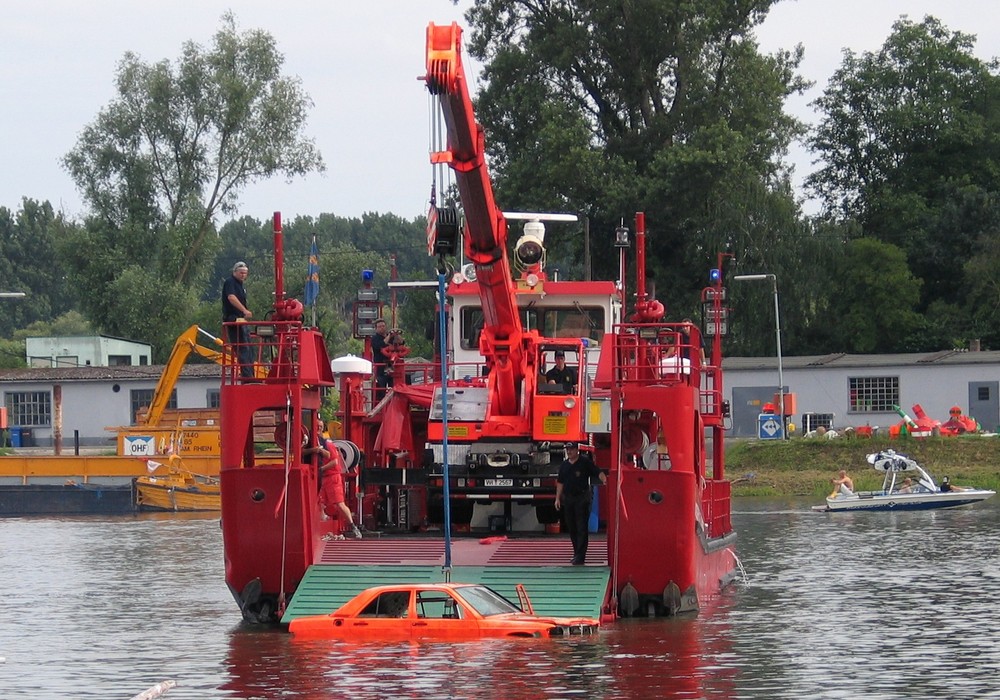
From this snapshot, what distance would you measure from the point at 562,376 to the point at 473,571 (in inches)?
156

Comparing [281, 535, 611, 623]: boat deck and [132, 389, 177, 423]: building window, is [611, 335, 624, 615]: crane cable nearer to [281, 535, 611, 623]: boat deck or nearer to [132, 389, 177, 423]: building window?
[281, 535, 611, 623]: boat deck

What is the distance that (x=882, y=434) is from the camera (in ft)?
198

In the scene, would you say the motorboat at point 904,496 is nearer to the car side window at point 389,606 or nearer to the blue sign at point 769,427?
the blue sign at point 769,427

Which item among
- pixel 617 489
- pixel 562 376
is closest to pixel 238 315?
pixel 562 376

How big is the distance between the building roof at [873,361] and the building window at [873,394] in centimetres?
70

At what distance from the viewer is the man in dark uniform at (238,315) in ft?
71.5

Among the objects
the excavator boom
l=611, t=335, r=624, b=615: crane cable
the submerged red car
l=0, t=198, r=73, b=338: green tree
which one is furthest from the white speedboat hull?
l=0, t=198, r=73, b=338: green tree

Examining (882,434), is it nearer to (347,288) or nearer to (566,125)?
(566,125)

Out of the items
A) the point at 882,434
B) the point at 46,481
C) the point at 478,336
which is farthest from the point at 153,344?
the point at 478,336

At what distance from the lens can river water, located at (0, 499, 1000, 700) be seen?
1689 cm

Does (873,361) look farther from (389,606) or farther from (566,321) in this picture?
(389,606)

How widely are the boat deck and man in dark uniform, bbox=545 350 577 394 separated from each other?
2492 mm

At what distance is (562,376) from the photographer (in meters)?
23.8

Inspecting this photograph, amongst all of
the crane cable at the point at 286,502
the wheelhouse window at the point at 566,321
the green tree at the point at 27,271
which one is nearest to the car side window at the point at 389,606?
the crane cable at the point at 286,502
